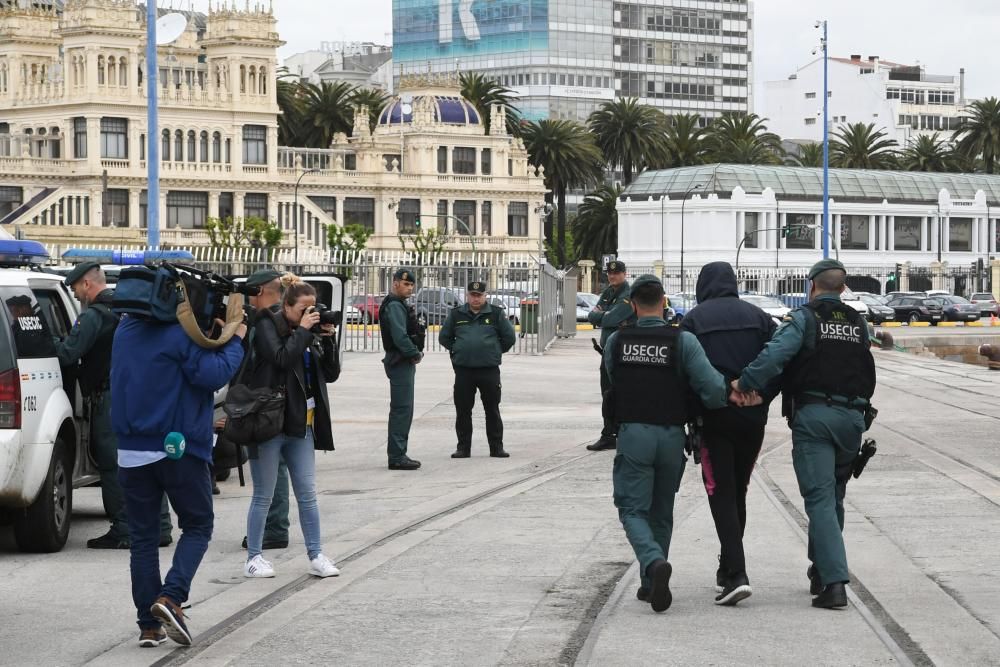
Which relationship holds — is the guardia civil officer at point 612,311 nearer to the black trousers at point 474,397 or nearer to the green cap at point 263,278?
the black trousers at point 474,397

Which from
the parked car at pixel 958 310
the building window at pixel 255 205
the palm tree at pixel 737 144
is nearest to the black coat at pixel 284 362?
the parked car at pixel 958 310

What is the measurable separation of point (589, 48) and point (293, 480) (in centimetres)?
14219

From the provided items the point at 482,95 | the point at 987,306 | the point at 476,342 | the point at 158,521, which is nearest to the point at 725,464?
the point at 158,521

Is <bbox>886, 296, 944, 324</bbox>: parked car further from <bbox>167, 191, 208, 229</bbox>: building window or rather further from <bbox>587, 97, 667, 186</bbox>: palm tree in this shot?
<bbox>167, 191, 208, 229</bbox>: building window

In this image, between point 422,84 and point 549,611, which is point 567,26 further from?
point 549,611

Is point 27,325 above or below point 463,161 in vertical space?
below

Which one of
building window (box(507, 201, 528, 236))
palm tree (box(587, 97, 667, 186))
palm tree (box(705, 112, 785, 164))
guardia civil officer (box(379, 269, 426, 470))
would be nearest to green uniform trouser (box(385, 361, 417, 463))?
guardia civil officer (box(379, 269, 426, 470))

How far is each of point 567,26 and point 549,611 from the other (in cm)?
14103

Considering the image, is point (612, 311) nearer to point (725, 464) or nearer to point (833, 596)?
point (725, 464)

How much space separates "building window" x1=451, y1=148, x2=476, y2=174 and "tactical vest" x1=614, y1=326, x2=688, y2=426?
9268cm

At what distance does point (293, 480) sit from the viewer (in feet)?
33.6

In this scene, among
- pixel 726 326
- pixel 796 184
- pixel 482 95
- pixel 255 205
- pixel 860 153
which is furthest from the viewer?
pixel 860 153

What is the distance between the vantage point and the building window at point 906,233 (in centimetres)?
10406

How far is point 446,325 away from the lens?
17078 mm
